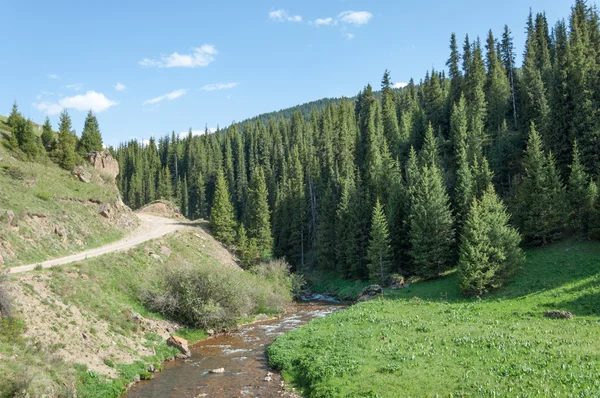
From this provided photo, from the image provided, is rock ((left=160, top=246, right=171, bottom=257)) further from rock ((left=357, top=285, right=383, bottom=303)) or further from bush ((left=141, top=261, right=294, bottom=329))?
rock ((left=357, top=285, right=383, bottom=303))

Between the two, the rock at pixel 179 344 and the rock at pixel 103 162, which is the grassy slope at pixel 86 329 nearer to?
the rock at pixel 179 344

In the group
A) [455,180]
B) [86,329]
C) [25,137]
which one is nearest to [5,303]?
[86,329]

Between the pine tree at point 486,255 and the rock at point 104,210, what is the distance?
47.8m

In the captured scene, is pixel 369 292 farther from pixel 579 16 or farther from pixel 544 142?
pixel 579 16

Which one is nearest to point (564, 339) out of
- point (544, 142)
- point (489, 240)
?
point (489, 240)

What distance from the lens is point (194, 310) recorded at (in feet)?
123

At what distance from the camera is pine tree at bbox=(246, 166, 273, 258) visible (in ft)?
254

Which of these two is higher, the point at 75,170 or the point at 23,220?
the point at 75,170

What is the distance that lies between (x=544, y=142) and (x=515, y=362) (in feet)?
152

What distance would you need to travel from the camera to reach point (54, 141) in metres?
63.2

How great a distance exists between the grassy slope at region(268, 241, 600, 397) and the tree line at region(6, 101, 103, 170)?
49.0 meters

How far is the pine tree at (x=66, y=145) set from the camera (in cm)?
6088

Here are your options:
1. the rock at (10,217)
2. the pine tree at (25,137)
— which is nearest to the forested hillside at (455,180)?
the pine tree at (25,137)

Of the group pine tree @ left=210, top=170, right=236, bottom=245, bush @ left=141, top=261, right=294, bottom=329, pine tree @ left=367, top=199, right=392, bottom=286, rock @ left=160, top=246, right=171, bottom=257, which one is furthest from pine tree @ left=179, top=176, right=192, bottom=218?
bush @ left=141, top=261, right=294, bottom=329
